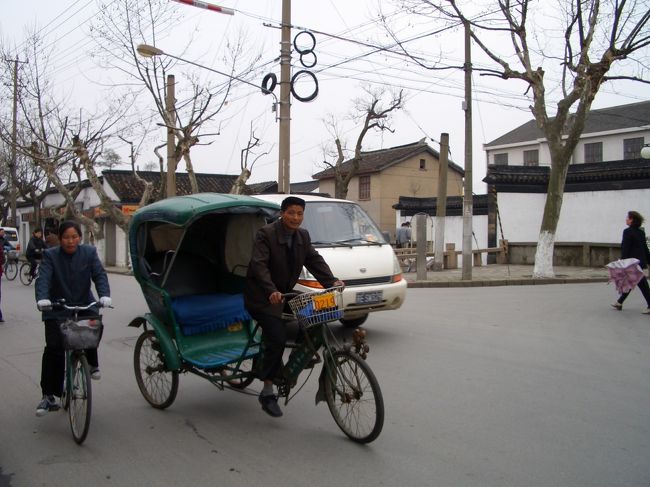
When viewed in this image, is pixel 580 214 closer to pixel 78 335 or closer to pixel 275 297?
pixel 275 297

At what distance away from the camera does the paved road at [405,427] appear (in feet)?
12.6

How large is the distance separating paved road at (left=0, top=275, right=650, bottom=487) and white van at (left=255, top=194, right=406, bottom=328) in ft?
2.19

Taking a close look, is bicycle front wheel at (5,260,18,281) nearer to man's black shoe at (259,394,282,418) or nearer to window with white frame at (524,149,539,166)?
man's black shoe at (259,394,282,418)

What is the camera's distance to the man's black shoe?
449 cm

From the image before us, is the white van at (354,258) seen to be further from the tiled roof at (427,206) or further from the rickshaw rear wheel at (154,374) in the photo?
the tiled roof at (427,206)

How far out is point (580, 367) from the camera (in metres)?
6.52

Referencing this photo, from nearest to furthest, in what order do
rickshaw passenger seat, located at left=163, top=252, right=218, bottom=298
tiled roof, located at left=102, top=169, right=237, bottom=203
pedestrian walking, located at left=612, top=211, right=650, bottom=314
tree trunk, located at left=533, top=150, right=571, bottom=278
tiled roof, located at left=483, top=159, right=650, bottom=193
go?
rickshaw passenger seat, located at left=163, top=252, right=218, bottom=298
pedestrian walking, located at left=612, top=211, right=650, bottom=314
tree trunk, located at left=533, top=150, right=571, bottom=278
tiled roof, located at left=483, top=159, right=650, bottom=193
tiled roof, located at left=102, top=169, right=237, bottom=203

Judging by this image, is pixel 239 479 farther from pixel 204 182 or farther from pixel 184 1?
pixel 204 182

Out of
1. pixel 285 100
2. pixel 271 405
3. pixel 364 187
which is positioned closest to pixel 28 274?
pixel 285 100

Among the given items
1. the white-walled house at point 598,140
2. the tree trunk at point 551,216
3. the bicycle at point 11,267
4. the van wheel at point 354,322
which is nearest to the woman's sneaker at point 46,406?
the van wheel at point 354,322

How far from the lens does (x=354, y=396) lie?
427 centimetres

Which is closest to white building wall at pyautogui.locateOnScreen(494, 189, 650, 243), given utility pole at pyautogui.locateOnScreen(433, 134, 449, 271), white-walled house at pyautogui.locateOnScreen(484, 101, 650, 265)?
white-walled house at pyautogui.locateOnScreen(484, 101, 650, 265)

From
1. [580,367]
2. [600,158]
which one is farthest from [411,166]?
[580,367]

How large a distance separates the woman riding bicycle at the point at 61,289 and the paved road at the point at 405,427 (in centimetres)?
42
